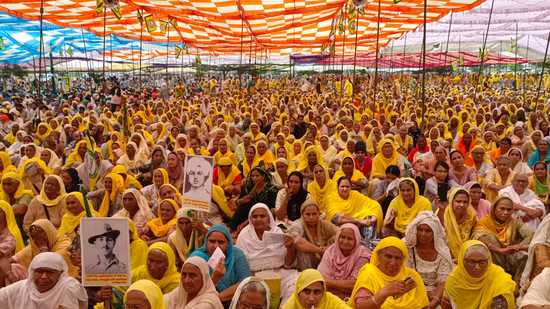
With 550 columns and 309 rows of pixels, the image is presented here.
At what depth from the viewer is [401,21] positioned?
59.6 feet

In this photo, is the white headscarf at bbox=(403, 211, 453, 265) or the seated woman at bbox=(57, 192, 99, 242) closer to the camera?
the white headscarf at bbox=(403, 211, 453, 265)

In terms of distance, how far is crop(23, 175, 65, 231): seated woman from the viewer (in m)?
5.54

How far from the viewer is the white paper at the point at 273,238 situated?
4.39 meters

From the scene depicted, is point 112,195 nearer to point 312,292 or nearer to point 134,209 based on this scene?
point 134,209

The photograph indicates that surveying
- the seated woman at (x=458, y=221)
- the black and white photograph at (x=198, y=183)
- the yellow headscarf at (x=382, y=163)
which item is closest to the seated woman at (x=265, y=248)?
the black and white photograph at (x=198, y=183)

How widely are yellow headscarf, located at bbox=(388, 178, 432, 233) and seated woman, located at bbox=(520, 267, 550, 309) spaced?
197cm

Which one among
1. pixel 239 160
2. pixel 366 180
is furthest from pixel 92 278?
pixel 239 160

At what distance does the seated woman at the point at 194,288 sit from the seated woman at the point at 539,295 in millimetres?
1703

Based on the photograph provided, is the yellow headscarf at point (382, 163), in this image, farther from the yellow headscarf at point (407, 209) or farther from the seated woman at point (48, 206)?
the seated woman at point (48, 206)

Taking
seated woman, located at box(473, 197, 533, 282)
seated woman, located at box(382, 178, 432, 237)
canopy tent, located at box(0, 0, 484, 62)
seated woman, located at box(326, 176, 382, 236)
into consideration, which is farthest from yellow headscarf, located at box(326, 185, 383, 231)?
canopy tent, located at box(0, 0, 484, 62)

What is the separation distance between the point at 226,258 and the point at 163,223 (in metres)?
1.34

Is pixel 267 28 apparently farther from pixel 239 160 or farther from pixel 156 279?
pixel 156 279

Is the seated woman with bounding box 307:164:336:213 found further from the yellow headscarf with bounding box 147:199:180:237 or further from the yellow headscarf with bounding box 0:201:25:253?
the yellow headscarf with bounding box 0:201:25:253

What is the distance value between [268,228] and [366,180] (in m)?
2.68
